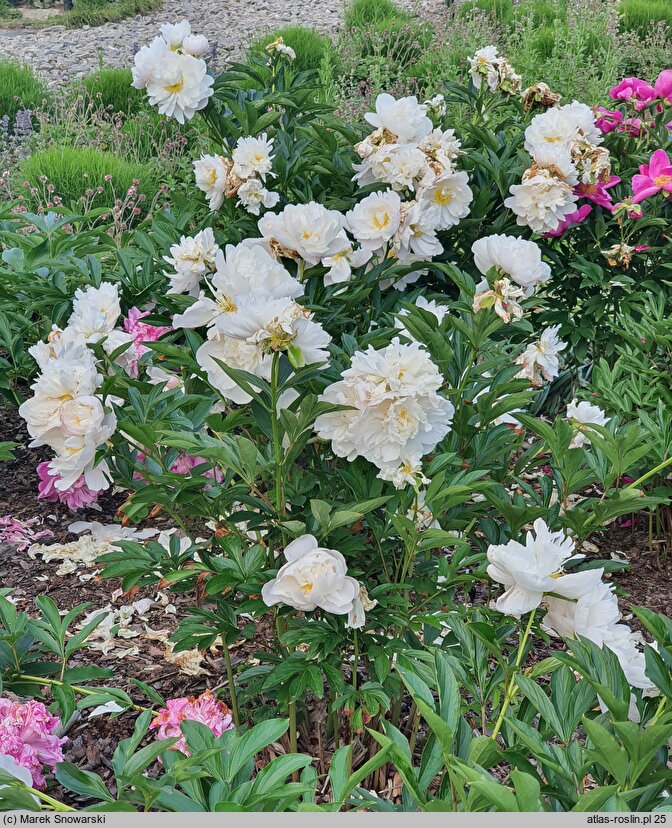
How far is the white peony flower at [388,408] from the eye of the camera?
3.68 feet

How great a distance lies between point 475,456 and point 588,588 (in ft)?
1.37

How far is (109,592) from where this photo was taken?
2.05 metres

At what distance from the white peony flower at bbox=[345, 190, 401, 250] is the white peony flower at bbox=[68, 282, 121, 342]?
1.49 feet

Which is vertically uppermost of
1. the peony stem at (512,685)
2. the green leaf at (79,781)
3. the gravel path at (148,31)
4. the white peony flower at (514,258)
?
the white peony flower at (514,258)

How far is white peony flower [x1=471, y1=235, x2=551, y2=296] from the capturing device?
1480 millimetres

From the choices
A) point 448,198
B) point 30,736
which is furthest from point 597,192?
point 30,736

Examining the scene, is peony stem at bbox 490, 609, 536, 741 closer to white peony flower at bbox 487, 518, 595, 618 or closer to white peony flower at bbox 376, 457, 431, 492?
white peony flower at bbox 487, 518, 595, 618

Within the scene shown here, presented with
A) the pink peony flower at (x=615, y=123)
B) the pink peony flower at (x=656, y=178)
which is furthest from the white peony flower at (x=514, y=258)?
the pink peony flower at (x=615, y=123)

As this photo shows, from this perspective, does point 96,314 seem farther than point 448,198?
No

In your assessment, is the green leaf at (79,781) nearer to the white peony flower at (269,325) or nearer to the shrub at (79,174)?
the white peony flower at (269,325)

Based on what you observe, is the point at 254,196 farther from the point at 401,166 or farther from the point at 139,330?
the point at 139,330

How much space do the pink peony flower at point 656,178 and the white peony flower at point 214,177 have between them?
1.07 m

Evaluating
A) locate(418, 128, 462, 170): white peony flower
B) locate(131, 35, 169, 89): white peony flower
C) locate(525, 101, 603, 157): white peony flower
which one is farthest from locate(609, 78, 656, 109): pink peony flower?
locate(131, 35, 169, 89): white peony flower

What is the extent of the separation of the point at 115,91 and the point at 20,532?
4828 mm
